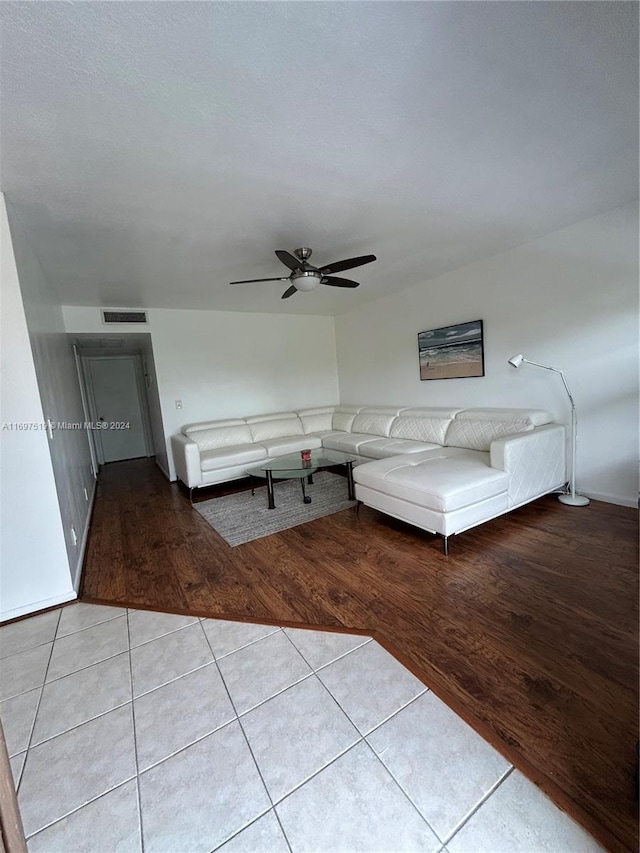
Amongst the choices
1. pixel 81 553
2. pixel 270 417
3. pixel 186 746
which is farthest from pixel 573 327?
pixel 81 553

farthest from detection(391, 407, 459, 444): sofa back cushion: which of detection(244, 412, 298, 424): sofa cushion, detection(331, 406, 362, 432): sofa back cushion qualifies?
detection(244, 412, 298, 424): sofa cushion

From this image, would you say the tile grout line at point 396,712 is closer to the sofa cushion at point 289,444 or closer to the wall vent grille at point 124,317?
the sofa cushion at point 289,444

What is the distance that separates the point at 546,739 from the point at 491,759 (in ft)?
0.73

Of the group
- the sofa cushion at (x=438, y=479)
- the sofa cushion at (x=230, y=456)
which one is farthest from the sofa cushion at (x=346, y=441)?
the sofa cushion at (x=438, y=479)

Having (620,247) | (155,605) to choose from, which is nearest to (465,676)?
(155,605)

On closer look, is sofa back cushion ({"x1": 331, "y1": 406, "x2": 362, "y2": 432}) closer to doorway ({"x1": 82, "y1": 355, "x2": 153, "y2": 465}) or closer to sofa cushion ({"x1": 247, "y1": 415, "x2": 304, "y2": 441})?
sofa cushion ({"x1": 247, "y1": 415, "x2": 304, "y2": 441})

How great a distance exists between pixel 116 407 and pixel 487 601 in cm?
679

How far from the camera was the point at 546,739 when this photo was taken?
1217mm

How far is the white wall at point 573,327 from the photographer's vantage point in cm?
282

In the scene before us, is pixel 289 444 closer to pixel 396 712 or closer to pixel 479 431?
pixel 479 431

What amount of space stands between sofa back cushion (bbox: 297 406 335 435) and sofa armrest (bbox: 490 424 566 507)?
2994 millimetres

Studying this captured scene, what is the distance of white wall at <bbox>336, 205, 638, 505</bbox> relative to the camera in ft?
9.25

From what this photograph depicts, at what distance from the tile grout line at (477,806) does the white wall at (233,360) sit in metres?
4.58

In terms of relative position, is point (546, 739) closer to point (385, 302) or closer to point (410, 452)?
point (410, 452)
